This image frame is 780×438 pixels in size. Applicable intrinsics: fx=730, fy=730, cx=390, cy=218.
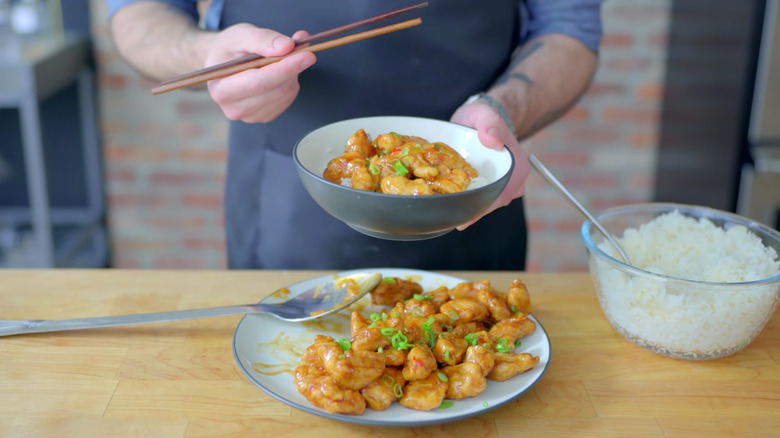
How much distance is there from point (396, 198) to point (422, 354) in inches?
8.3

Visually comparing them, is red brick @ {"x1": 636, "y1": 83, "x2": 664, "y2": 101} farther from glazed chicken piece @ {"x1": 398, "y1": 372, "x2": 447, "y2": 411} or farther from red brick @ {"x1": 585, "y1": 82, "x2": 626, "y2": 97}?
glazed chicken piece @ {"x1": 398, "y1": 372, "x2": 447, "y2": 411}

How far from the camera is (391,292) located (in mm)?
1185

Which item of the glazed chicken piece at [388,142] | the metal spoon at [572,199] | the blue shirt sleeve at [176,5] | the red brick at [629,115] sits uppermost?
the blue shirt sleeve at [176,5]

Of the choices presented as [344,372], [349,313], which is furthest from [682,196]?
[344,372]

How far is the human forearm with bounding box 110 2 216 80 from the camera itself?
149cm

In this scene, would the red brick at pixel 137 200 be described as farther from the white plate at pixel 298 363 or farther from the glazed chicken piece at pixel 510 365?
the glazed chicken piece at pixel 510 365

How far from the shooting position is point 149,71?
5.19 ft

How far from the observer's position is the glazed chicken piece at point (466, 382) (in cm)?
93

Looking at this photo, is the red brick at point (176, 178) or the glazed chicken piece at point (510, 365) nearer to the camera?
the glazed chicken piece at point (510, 365)

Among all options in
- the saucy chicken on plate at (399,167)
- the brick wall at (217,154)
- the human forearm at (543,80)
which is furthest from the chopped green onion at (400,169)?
the brick wall at (217,154)

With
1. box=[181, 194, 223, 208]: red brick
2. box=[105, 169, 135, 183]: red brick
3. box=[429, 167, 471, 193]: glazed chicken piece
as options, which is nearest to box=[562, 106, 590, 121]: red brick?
box=[181, 194, 223, 208]: red brick

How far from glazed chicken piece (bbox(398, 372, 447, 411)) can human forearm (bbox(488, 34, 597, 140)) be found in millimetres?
724

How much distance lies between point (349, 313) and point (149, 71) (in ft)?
2.53

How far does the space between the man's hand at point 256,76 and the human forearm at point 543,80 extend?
1.65 feet
